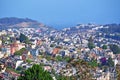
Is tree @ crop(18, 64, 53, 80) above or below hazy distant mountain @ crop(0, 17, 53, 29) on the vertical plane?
above

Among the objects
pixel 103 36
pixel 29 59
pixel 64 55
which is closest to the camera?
pixel 29 59

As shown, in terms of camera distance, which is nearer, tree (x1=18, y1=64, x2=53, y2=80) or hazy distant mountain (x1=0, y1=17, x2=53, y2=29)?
tree (x1=18, y1=64, x2=53, y2=80)

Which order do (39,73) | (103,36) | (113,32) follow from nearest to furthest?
(39,73) → (103,36) → (113,32)

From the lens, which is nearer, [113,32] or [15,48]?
[15,48]

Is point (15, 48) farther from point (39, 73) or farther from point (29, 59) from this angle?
point (39, 73)

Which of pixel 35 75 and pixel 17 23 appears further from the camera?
pixel 17 23

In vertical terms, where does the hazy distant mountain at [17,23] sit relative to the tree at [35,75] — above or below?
below

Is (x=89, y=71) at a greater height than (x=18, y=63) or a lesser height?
greater

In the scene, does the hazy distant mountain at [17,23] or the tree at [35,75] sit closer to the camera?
the tree at [35,75]

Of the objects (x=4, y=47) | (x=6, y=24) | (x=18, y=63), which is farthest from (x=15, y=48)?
(x=6, y=24)

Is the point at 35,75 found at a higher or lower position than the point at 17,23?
higher
